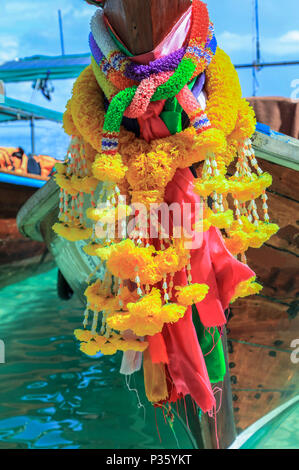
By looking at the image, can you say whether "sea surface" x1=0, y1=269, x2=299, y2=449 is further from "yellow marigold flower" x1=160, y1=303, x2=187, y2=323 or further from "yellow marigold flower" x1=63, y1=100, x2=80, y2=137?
"yellow marigold flower" x1=63, y1=100, x2=80, y2=137

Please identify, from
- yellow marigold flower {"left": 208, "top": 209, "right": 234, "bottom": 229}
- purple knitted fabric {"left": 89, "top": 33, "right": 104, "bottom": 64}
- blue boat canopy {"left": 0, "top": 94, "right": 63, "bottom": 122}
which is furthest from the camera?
blue boat canopy {"left": 0, "top": 94, "right": 63, "bottom": 122}

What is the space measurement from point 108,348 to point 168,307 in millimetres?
222

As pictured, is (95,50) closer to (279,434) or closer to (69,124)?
(69,124)

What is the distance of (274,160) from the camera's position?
54.2 inches

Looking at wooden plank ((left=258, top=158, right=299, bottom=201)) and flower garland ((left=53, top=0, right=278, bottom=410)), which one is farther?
wooden plank ((left=258, top=158, right=299, bottom=201))

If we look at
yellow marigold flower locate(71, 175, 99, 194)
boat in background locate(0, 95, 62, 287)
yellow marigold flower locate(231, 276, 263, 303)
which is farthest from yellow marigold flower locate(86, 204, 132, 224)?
boat in background locate(0, 95, 62, 287)

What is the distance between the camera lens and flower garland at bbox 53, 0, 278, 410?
3.44 feet

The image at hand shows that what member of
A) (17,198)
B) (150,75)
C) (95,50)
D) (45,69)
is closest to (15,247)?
(17,198)

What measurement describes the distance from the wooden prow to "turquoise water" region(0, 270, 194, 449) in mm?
1200

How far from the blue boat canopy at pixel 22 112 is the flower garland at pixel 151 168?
386cm

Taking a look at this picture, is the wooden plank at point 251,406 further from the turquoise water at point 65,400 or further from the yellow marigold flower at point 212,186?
the yellow marigold flower at point 212,186

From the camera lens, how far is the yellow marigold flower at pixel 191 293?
1.07m

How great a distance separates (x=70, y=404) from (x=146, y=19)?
163 centimetres

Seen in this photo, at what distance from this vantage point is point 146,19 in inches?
41.6
